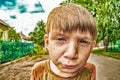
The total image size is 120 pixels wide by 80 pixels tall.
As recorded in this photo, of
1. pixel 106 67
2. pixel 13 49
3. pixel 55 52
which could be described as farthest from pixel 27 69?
pixel 106 67

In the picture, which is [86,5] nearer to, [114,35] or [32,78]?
[114,35]

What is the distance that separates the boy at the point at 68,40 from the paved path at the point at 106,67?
248mm

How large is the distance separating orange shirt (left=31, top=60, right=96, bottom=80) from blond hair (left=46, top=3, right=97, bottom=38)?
16 centimetres

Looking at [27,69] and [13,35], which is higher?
[13,35]

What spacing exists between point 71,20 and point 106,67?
46 cm

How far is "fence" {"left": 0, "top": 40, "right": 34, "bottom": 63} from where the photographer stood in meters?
1.55

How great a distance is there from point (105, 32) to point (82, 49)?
1.20ft

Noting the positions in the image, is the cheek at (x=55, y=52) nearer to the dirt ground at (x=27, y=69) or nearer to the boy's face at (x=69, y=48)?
the boy's face at (x=69, y=48)

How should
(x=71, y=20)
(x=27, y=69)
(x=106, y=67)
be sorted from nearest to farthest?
(x=71, y=20)
(x=27, y=69)
(x=106, y=67)

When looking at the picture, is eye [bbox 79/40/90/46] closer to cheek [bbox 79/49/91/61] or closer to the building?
cheek [bbox 79/49/91/61]

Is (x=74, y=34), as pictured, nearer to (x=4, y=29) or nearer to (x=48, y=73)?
(x=48, y=73)

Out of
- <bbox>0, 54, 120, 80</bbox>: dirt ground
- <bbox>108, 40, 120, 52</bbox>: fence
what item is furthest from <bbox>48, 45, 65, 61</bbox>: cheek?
<bbox>108, 40, 120, 52</bbox>: fence

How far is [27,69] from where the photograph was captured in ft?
5.00

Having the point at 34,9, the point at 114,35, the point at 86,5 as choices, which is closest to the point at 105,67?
the point at 114,35
